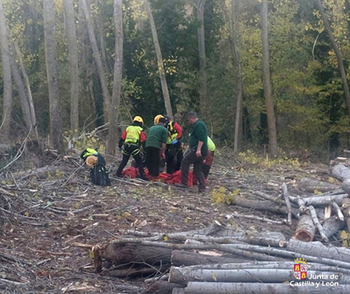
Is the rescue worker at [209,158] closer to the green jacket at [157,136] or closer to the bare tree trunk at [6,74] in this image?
the green jacket at [157,136]

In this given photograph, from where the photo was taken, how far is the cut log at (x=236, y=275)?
21.5 ft

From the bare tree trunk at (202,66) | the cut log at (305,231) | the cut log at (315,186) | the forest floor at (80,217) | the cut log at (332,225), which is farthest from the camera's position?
the bare tree trunk at (202,66)

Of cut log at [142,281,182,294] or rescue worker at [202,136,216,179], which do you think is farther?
rescue worker at [202,136,216,179]

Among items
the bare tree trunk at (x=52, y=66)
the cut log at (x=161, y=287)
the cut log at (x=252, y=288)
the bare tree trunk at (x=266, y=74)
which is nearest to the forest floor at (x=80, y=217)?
the cut log at (x=161, y=287)

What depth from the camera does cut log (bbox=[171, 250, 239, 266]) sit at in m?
7.12

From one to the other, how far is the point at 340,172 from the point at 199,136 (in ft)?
14.2

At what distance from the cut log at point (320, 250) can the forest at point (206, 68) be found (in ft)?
72.8

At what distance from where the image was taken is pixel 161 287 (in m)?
6.84

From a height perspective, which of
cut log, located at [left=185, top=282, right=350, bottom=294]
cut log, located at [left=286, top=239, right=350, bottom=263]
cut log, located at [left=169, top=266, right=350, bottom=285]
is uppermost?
cut log, located at [left=286, top=239, right=350, bottom=263]

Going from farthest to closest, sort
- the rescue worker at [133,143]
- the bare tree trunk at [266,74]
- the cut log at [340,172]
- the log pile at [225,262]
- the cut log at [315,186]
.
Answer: the bare tree trunk at [266,74] < the cut log at [340,172] < the rescue worker at [133,143] < the cut log at [315,186] < the log pile at [225,262]

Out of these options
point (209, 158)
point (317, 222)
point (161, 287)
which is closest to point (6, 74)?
point (209, 158)

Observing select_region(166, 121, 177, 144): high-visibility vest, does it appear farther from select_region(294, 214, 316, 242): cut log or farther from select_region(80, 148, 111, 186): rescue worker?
select_region(294, 214, 316, 242): cut log

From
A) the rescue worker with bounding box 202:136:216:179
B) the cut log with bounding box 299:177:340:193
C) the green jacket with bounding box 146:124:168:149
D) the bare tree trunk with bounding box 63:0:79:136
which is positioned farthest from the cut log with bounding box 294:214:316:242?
the bare tree trunk with bounding box 63:0:79:136

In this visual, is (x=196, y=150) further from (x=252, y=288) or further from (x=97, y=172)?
(x=252, y=288)
